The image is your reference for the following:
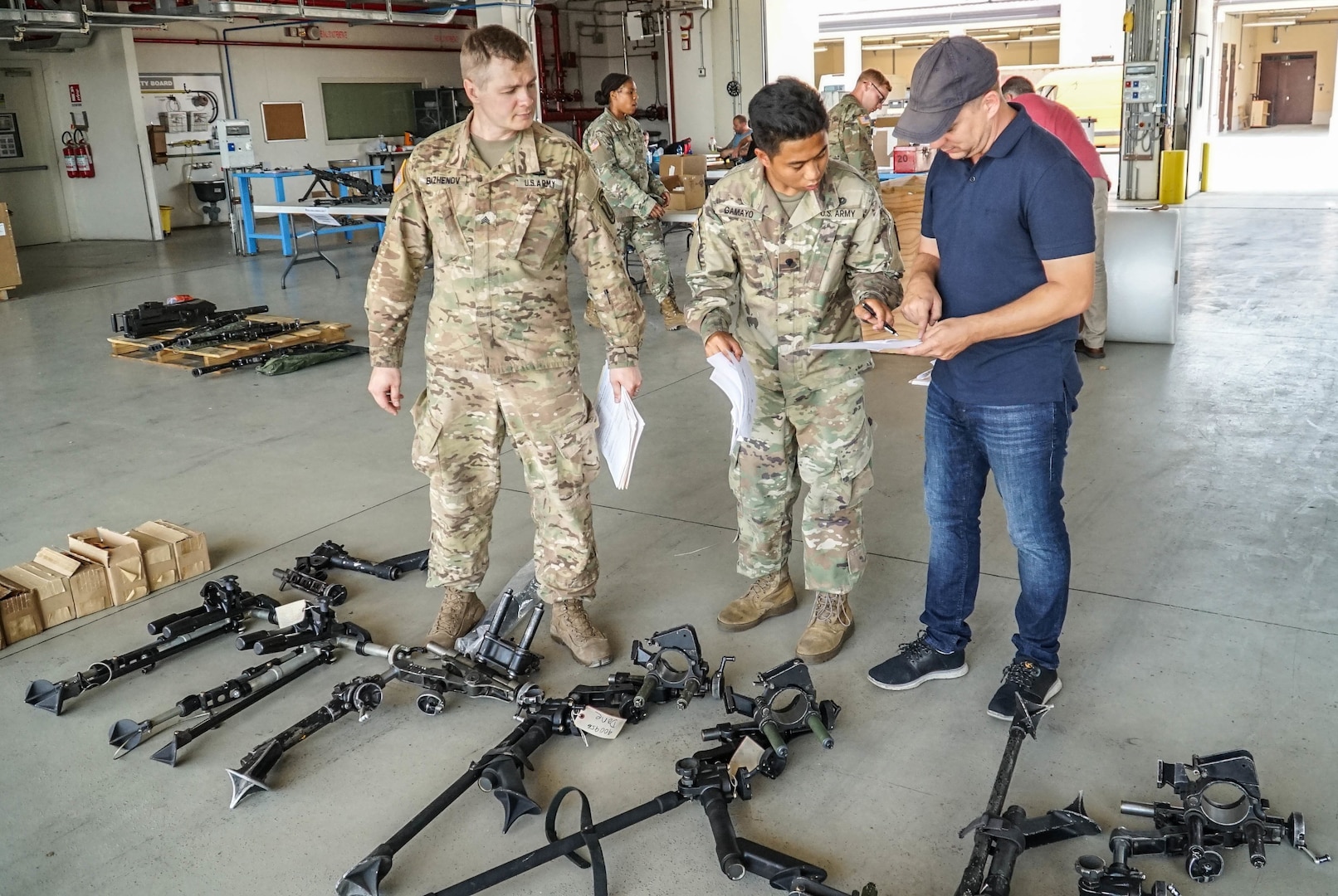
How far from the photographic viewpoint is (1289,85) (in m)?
35.1

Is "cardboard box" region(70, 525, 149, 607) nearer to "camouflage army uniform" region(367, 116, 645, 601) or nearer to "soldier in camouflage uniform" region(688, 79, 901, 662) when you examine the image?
"camouflage army uniform" region(367, 116, 645, 601)

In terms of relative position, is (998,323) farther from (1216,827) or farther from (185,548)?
(185,548)

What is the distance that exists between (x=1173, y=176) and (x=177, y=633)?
14763mm

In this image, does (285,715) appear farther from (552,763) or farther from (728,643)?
(728,643)

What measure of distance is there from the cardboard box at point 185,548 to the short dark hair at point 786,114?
263 cm

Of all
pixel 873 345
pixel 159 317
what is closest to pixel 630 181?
pixel 159 317

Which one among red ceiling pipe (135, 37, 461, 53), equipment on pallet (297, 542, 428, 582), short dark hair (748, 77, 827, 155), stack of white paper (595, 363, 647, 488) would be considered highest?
red ceiling pipe (135, 37, 461, 53)

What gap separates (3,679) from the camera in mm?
3418

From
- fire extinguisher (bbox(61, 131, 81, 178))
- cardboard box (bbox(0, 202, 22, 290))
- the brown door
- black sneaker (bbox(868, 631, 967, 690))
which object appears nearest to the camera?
black sneaker (bbox(868, 631, 967, 690))

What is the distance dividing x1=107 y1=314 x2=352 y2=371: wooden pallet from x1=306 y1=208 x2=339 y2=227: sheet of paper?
10.4ft

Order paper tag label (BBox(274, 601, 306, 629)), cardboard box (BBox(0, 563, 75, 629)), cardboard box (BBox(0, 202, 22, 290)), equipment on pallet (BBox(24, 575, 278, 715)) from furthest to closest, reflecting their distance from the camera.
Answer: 1. cardboard box (BBox(0, 202, 22, 290))
2. cardboard box (BBox(0, 563, 75, 629))
3. paper tag label (BBox(274, 601, 306, 629))
4. equipment on pallet (BBox(24, 575, 278, 715))

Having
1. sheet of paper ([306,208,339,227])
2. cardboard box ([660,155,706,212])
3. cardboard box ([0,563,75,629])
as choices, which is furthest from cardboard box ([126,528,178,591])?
sheet of paper ([306,208,339,227])

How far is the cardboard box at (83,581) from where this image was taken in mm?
3752

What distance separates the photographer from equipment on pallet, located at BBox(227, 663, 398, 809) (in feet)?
9.00
